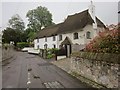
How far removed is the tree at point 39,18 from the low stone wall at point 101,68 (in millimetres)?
63647

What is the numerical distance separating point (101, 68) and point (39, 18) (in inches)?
2662

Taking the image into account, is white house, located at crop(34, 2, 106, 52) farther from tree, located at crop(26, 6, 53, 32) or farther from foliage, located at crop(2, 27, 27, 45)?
foliage, located at crop(2, 27, 27, 45)

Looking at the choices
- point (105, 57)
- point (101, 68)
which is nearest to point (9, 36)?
point (101, 68)

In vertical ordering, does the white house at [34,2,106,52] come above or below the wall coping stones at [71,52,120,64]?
above

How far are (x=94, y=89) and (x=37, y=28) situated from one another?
6824 centimetres

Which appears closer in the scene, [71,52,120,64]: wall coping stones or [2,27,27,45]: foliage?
[71,52,120,64]: wall coping stones

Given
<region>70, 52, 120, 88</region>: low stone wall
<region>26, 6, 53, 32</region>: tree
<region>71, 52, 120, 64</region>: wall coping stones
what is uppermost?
<region>26, 6, 53, 32</region>: tree

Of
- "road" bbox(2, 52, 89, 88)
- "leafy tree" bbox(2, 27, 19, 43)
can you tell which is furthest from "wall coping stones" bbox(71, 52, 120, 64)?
"leafy tree" bbox(2, 27, 19, 43)

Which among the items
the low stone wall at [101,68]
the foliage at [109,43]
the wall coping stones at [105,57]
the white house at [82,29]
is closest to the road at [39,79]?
the low stone wall at [101,68]

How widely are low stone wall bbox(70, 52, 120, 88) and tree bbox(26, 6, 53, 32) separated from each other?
6365 cm

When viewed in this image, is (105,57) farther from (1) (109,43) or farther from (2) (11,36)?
(2) (11,36)

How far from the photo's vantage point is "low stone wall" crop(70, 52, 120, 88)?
7.93 m

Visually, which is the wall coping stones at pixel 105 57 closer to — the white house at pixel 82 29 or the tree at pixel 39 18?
the white house at pixel 82 29

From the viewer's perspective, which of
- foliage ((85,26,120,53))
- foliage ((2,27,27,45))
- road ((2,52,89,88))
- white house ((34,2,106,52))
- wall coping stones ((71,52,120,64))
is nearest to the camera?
wall coping stones ((71,52,120,64))
